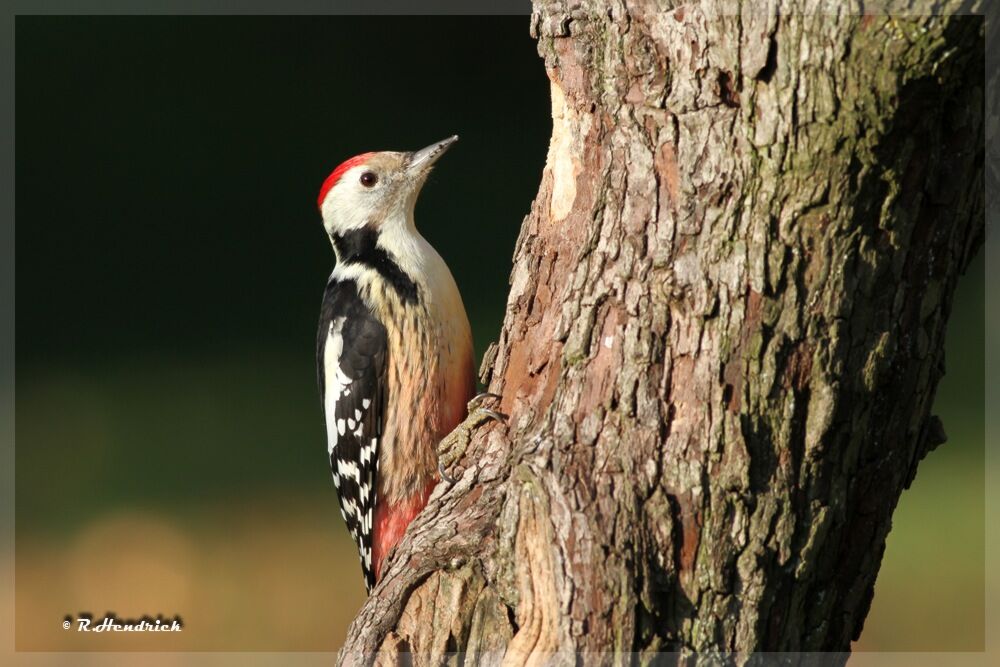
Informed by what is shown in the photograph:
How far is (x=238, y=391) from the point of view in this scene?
564 cm

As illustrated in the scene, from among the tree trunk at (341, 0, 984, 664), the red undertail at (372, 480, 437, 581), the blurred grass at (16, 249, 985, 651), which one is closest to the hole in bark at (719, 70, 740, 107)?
the tree trunk at (341, 0, 984, 664)

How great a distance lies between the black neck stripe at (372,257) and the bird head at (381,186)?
23 mm

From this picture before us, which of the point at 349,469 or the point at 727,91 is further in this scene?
the point at 349,469

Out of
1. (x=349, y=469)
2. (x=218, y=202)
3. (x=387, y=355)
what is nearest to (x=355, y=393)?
(x=387, y=355)

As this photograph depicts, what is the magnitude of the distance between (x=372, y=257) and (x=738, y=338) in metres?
1.48

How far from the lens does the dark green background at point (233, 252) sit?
508 cm

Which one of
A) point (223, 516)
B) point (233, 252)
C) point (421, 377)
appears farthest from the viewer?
point (233, 252)

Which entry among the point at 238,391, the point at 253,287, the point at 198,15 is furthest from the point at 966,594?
the point at 198,15

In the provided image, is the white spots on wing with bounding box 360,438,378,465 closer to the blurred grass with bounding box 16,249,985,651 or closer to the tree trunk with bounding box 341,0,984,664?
the tree trunk with bounding box 341,0,984,664

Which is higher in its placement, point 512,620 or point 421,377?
point 421,377

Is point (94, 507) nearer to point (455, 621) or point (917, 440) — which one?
point (455, 621)

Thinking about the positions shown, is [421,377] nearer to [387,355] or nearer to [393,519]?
[387,355]

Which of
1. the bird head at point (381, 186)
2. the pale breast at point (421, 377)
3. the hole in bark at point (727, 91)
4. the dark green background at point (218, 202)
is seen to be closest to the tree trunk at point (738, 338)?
the hole in bark at point (727, 91)

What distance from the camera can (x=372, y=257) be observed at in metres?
3.17
